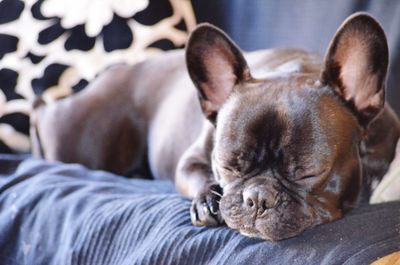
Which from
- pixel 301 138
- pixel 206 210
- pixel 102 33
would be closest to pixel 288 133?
pixel 301 138

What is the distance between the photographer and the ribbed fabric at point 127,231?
4.04ft

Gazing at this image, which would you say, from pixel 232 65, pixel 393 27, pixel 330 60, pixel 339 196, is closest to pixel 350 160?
pixel 339 196

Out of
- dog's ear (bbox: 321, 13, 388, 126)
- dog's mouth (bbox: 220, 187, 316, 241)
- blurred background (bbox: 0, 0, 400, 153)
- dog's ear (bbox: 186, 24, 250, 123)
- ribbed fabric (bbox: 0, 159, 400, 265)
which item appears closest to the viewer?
ribbed fabric (bbox: 0, 159, 400, 265)

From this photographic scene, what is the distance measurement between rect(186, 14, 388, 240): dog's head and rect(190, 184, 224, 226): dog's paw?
0.04 meters

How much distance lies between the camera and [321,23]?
220cm

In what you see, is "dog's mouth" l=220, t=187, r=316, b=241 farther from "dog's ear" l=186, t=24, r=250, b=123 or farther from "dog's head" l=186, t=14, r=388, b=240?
"dog's ear" l=186, t=24, r=250, b=123

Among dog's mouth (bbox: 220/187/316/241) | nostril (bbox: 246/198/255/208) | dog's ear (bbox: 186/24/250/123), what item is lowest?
dog's mouth (bbox: 220/187/316/241)

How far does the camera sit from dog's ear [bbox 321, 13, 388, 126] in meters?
1.45

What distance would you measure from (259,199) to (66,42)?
121 cm

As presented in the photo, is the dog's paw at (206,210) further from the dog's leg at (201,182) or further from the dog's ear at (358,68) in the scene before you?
the dog's ear at (358,68)

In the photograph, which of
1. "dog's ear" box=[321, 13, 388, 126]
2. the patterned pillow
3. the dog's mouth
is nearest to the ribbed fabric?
the dog's mouth

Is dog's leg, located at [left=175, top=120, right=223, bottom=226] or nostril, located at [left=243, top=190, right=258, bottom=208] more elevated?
nostril, located at [left=243, top=190, right=258, bottom=208]

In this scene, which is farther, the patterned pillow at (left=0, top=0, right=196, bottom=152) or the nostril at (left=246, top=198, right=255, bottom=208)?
the patterned pillow at (left=0, top=0, right=196, bottom=152)

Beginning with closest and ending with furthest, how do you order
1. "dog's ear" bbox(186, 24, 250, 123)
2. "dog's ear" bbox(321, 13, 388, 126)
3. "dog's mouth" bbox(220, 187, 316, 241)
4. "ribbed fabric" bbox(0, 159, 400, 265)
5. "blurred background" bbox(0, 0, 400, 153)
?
"ribbed fabric" bbox(0, 159, 400, 265) < "dog's mouth" bbox(220, 187, 316, 241) < "dog's ear" bbox(321, 13, 388, 126) < "dog's ear" bbox(186, 24, 250, 123) < "blurred background" bbox(0, 0, 400, 153)
